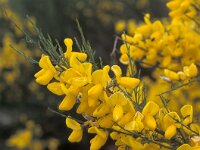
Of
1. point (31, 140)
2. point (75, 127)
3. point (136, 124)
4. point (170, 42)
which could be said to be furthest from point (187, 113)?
point (31, 140)

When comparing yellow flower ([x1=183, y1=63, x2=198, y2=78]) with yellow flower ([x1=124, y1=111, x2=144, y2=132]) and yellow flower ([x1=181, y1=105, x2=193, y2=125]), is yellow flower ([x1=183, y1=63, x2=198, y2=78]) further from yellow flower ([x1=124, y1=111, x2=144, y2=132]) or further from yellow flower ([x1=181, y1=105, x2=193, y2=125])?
yellow flower ([x1=124, y1=111, x2=144, y2=132])

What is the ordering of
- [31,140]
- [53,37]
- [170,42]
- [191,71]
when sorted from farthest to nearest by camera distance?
[53,37]
[31,140]
[170,42]
[191,71]

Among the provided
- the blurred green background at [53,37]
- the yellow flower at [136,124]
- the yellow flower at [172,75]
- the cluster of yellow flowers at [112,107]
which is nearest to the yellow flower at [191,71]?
the yellow flower at [172,75]

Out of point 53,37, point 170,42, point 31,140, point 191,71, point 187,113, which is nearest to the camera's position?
point 187,113

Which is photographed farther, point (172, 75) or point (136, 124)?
point (172, 75)

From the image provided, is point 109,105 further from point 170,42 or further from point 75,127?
point 170,42

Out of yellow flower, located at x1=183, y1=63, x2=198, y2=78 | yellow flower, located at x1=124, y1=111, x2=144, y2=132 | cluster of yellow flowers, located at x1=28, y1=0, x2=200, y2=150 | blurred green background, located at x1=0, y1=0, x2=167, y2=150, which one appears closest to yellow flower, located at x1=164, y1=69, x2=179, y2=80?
yellow flower, located at x1=183, y1=63, x2=198, y2=78
